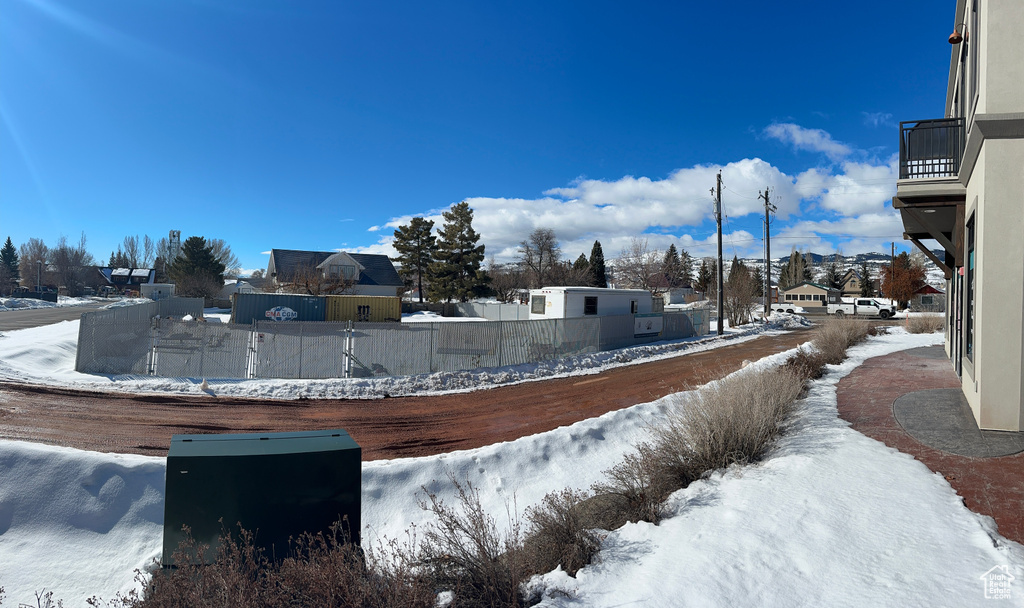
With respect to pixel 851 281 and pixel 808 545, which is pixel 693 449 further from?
pixel 851 281

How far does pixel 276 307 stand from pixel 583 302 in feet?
64.3

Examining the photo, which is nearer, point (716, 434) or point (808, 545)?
point (808, 545)

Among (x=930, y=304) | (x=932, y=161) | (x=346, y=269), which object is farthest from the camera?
(x=346, y=269)

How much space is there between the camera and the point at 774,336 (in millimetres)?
27953

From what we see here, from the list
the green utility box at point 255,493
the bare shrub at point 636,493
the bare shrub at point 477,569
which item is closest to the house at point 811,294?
the bare shrub at point 636,493

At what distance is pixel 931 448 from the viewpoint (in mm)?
6160

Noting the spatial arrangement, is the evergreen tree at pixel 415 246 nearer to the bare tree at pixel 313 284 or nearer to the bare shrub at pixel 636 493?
the bare tree at pixel 313 284

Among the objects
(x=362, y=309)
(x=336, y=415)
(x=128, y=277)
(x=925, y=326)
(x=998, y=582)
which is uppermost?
(x=128, y=277)

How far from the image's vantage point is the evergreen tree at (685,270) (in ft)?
267

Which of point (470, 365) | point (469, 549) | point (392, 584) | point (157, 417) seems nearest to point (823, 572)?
point (469, 549)

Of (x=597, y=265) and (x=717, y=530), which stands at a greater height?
(x=597, y=265)

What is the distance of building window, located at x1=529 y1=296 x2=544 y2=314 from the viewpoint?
26.1m

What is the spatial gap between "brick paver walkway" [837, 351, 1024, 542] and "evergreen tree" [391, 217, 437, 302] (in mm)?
45598

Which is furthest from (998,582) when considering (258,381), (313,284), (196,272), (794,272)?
(794,272)
